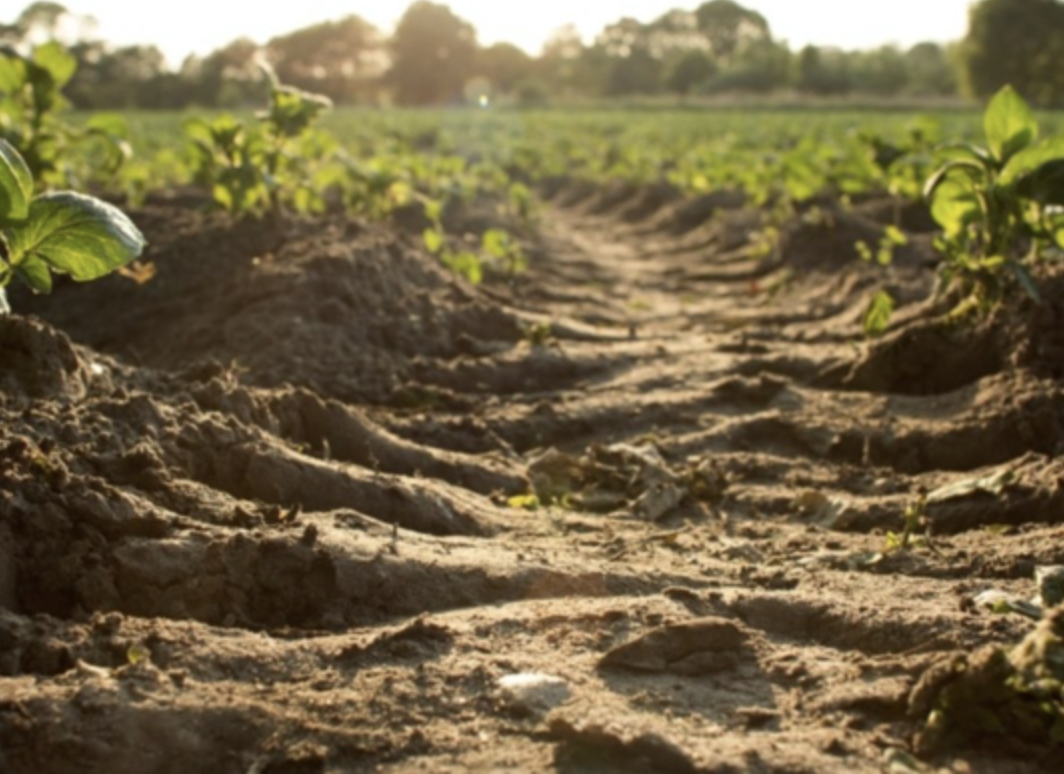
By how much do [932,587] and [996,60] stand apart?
2479 inches

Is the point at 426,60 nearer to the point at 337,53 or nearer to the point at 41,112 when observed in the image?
the point at 337,53

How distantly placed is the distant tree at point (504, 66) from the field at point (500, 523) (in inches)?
2958

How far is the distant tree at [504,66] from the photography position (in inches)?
3189

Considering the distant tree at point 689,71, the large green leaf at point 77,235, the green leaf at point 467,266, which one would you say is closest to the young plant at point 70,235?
the large green leaf at point 77,235

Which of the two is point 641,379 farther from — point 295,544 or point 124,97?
point 124,97

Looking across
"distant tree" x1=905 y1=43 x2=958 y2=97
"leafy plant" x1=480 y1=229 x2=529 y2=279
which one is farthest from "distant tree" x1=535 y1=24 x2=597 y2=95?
"leafy plant" x1=480 y1=229 x2=529 y2=279

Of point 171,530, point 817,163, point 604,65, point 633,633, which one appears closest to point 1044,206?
point 633,633

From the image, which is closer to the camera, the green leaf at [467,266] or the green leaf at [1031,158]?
the green leaf at [1031,158]

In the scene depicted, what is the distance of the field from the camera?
2084mm

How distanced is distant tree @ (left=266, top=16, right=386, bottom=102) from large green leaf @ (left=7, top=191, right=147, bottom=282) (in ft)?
259

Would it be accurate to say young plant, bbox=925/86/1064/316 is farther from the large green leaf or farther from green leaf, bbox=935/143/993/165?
the large green leaf

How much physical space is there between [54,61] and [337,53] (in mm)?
78509

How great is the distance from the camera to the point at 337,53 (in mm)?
82188

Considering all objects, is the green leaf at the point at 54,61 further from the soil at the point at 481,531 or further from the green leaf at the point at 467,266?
the green leaf at the point at 467,266
